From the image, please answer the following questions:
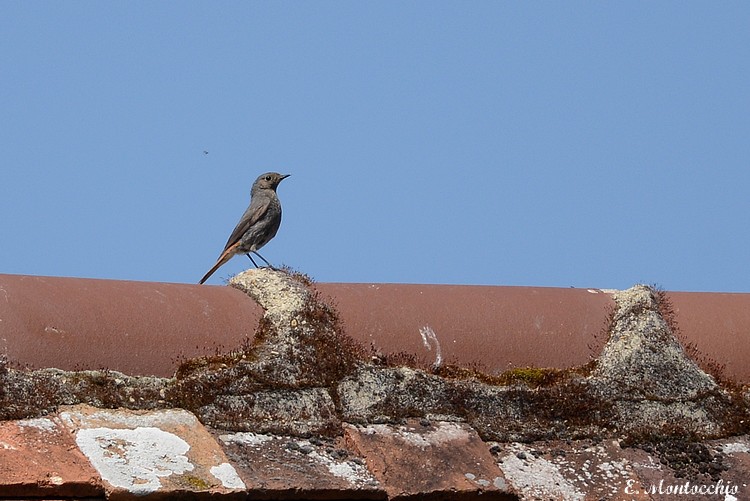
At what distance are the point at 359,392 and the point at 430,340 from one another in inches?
16.8

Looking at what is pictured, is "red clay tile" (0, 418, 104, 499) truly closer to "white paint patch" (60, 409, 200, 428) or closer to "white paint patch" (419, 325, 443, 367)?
"white paint patch" (60, 409, 200, 428)

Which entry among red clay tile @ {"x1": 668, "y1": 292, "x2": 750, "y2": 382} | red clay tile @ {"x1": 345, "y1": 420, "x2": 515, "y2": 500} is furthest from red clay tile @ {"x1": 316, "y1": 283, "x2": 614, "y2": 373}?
red clay tile @ {"x1": 345, "y1": 420, "x2": 515, "y2": 500}

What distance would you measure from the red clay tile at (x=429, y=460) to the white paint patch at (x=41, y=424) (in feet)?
2.77

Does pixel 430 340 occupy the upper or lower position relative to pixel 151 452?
upper

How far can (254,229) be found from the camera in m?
10.5

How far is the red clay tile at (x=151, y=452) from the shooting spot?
9.40 ft

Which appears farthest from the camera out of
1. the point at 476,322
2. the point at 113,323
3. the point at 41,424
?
the point at 476,322

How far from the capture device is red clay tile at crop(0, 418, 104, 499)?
9.07 ft

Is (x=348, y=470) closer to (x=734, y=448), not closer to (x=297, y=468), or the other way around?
(x=297, y=468)

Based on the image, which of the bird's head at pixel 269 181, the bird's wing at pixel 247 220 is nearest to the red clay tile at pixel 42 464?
the bird's wing at pixel 247 220

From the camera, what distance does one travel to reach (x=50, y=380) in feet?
10.7

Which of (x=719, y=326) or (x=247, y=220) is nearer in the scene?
(x=719, y=326)

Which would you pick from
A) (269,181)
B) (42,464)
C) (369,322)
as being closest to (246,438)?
(42,464)

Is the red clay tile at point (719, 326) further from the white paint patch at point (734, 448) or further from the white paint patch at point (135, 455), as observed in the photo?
the white paint patch at point (135, 455)
